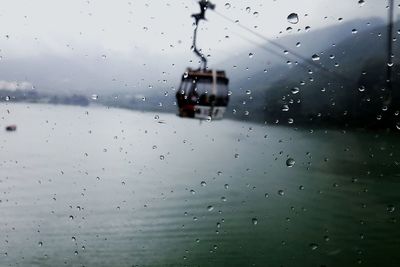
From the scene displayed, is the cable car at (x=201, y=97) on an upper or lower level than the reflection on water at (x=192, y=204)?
upper

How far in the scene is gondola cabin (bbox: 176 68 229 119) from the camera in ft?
18.3

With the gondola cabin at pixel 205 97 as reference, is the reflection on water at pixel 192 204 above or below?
below

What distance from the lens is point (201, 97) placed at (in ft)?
20.1

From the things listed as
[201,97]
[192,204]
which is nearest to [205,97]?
[201,97]

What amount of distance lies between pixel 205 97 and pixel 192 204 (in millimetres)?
14136

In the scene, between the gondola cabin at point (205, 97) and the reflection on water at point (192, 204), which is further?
the reflection on water at point (192, 204)

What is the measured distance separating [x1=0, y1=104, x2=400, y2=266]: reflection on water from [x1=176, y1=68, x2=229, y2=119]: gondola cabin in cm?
74

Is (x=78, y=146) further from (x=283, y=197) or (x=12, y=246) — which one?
(x=12, y=246)

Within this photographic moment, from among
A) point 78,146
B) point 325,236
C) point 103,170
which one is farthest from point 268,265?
point 78,146

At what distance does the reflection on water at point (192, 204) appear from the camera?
35.9 ft

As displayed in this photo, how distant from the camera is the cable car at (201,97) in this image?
5562 millimetres

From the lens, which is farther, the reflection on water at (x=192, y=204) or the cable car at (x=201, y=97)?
the reflection on water at (x=192, y=204)

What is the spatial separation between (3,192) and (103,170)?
8.48 m

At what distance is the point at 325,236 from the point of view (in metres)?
14.0
